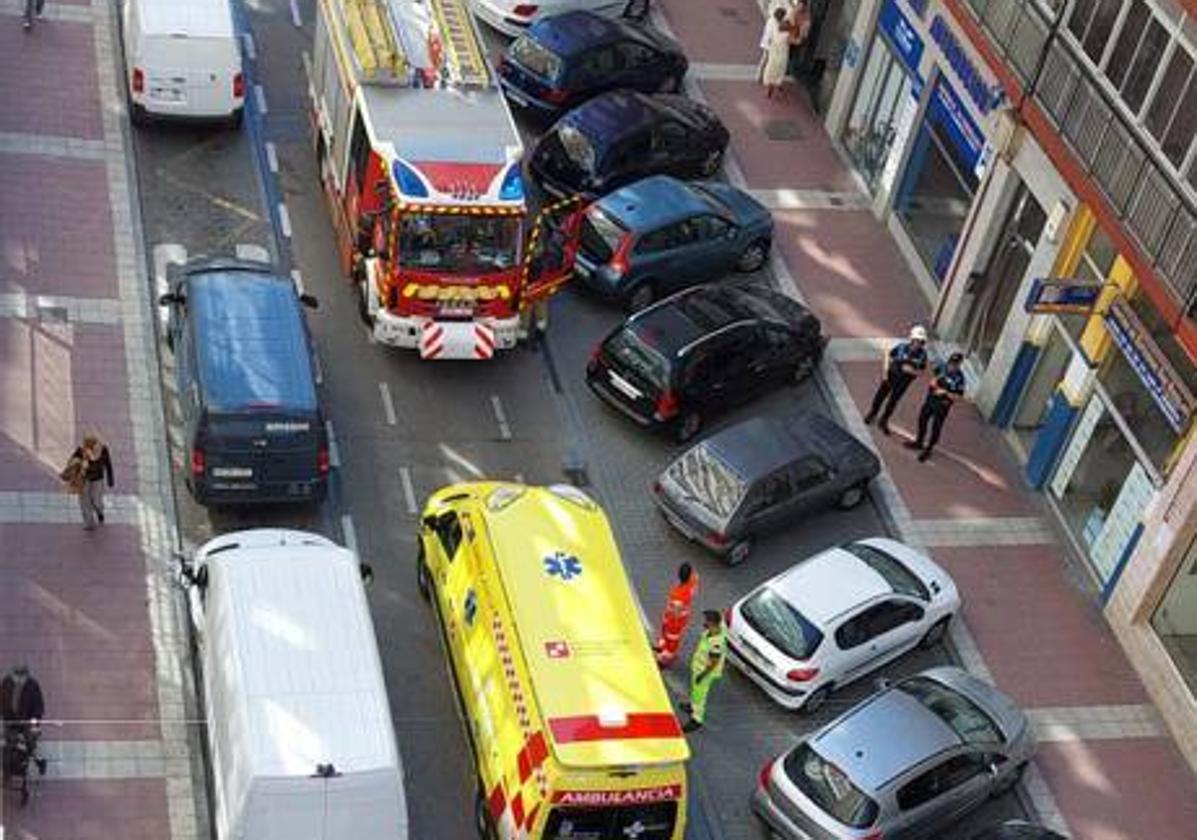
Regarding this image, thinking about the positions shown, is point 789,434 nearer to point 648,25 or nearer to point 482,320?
point 482,320

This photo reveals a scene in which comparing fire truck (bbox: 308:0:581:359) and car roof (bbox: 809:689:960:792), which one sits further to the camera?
fire truck (bbox: 308:0:581:359)

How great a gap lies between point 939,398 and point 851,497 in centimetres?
208

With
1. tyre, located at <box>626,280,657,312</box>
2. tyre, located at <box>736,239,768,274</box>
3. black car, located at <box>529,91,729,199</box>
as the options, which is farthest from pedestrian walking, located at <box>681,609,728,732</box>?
black car, located at <box>529,91,729,199</box>

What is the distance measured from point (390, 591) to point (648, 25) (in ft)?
56.8

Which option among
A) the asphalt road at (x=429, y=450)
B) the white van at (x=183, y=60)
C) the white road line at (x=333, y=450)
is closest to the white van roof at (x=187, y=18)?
the white van at (x=183, y=60)

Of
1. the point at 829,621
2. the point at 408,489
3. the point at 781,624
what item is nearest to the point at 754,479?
the point at 781,624

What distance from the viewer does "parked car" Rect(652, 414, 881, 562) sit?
2478 cm

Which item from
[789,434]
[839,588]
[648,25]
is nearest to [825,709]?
[839,588]

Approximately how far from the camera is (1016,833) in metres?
20.8

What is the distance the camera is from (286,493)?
23.7 m

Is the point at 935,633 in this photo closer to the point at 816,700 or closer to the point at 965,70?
the point at 816,700

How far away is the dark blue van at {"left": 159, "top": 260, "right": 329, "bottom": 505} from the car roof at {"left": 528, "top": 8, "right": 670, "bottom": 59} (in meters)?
10.4

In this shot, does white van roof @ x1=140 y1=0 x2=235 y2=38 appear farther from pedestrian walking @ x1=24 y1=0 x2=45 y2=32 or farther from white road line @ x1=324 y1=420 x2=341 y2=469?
white road line @ x1=324 y1=420 x2=341 y2=469

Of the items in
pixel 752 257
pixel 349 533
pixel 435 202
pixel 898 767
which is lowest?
pixel 349 533
